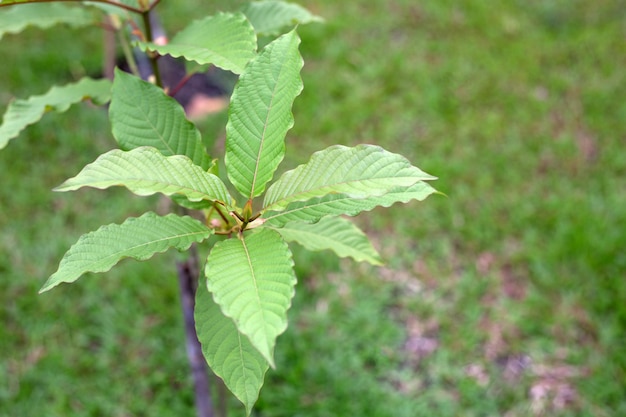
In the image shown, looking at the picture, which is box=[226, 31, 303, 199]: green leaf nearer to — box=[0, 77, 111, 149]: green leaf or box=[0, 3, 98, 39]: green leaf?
box=[0, 77, 111, 149]: green leaf

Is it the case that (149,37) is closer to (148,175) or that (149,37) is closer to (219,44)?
(219,44)

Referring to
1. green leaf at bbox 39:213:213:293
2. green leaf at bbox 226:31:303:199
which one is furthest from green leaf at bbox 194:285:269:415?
green leaf at bbox 226:31:303:199

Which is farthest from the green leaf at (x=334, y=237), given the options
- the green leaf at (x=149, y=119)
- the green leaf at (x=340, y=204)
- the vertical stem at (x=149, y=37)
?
the vertical stem at (x=149, y=37)

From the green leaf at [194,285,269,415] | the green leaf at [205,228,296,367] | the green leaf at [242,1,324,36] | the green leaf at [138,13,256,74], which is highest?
the green leaf at [138,13,256,74]

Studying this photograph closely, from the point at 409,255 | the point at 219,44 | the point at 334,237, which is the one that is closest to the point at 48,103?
the point at 219,44

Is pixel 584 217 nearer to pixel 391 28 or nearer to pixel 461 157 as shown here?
pixel 461 157

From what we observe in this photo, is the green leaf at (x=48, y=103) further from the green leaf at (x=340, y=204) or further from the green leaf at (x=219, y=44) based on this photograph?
the green leaf at (x=340, y=204)
